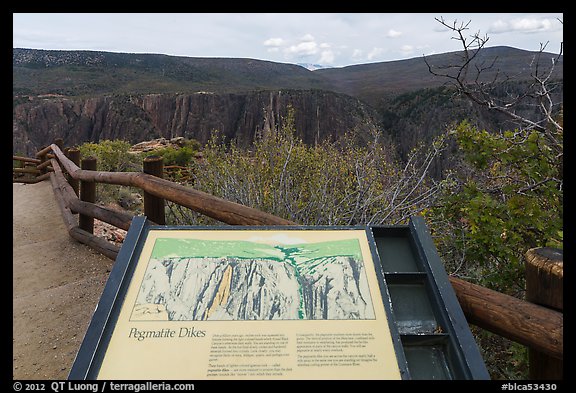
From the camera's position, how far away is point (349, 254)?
5.62 ft

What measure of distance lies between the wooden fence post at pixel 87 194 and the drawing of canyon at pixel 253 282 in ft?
11.3

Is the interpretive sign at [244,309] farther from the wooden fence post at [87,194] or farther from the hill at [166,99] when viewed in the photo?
the hill at [166,99]

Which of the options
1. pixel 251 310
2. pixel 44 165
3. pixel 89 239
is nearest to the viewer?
pixel 251 310

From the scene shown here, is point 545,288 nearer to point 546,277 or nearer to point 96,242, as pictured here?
point 546,277

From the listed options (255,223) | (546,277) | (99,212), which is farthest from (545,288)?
(99,212)

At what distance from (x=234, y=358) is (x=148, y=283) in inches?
17.9

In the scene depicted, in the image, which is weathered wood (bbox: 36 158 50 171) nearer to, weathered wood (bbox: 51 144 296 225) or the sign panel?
weathered wood (bbox: 51 144 296 225)

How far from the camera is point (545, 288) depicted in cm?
153

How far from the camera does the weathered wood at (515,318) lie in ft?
4.79

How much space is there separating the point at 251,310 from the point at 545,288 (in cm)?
99

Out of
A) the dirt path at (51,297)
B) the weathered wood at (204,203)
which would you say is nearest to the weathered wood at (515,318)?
the weathered wood at (204,203)
